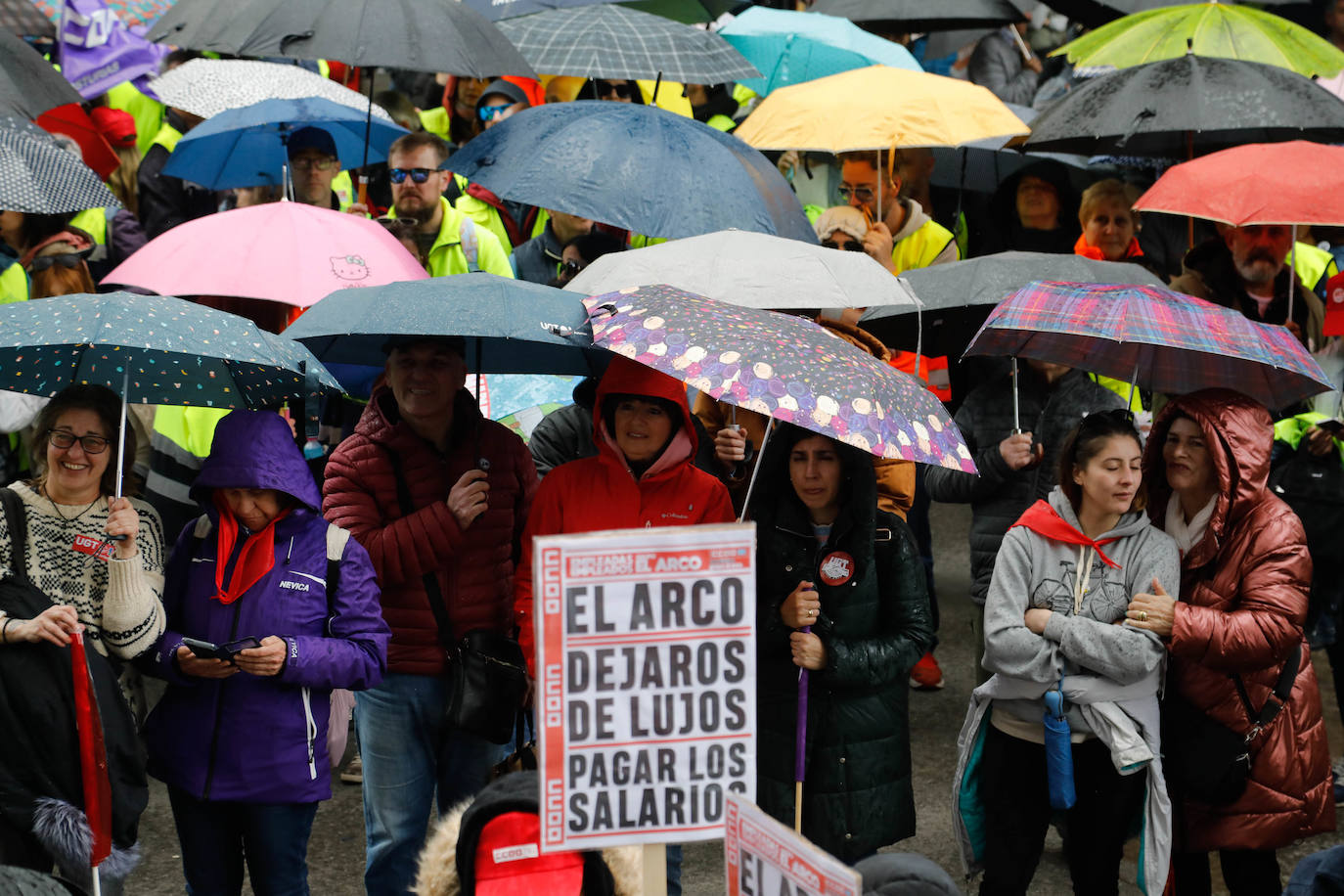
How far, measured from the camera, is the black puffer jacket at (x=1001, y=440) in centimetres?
577

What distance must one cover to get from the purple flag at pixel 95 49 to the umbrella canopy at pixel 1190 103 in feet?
16.1

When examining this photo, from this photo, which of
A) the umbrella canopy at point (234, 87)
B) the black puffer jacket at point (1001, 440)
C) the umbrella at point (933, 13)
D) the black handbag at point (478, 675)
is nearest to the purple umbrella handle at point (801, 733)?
the black handbag at point (478, 675)

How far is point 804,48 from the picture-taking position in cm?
911

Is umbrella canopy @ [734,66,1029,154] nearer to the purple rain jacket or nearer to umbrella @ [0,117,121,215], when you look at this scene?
umbrella @ [0,117,121,215]

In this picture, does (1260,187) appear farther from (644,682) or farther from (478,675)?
(644,682)

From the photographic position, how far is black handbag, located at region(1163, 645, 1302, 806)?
4500 mm

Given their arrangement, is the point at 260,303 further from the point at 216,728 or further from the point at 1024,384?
the point at 1024,384

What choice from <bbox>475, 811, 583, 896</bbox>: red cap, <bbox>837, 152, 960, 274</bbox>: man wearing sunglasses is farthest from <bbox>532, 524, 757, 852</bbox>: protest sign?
<bbox>837, 152, 960, 274</bbox>: man wearing sunglasses

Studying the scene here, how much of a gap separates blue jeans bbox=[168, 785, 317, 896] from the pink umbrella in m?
1.76

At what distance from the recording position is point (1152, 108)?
6.54 meters

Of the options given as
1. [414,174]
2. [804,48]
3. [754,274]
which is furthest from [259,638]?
[804,48]

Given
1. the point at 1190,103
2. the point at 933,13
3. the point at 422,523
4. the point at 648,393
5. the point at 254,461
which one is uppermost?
the point at 933,13

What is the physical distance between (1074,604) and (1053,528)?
9.3 inches

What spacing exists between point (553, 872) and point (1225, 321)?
9.12ft
